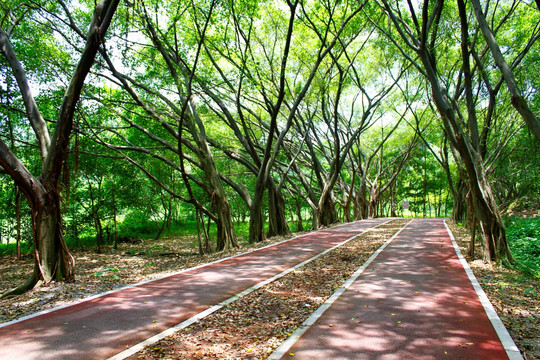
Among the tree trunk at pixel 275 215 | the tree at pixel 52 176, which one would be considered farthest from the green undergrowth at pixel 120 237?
the tree at pixel 52 176

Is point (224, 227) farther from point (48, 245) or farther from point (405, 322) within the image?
point (405, 322)

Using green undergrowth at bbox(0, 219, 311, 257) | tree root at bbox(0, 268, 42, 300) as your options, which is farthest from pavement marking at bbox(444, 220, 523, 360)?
green undergrowth at bbox(0, 219, 311, 257)

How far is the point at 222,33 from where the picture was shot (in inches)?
446

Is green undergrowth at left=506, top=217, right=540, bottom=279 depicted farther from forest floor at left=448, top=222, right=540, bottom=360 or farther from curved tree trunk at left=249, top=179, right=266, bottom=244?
curved tree trunk at left=249, top=179, right=266, bottom=244

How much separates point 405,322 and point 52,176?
6.59 m

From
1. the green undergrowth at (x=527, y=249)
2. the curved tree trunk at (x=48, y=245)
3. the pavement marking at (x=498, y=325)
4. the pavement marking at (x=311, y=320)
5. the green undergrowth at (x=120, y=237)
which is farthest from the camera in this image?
the green undergrowth at (x=120, y=237)

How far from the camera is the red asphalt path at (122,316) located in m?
3.68

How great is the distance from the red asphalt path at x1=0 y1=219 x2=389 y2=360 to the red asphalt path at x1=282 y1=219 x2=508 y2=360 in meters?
1.79

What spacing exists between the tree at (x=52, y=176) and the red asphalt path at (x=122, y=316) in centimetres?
170

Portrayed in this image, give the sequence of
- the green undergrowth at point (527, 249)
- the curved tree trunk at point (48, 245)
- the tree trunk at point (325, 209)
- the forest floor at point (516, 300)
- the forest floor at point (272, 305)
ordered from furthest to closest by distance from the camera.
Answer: the tree trunk at point (325, 209) → the green undergrowth at point (527, 249) → the curved tree trunk at point (48, 245) → the forest floor at point (516, 300) → the forest floor at point (272, 305)

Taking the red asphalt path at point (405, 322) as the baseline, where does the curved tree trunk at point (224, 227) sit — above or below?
above

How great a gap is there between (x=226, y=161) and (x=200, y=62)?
10.1 metres

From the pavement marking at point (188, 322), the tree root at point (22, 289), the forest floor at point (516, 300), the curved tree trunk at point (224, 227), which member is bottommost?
the forest floor at point (516, 300)

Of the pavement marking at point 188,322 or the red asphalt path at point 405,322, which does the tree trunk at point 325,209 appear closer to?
the red asphalt path at point 405,322
